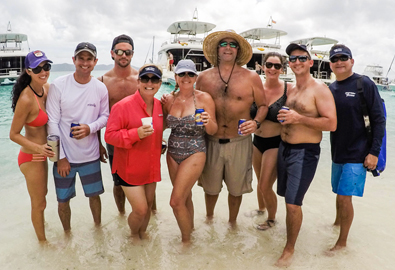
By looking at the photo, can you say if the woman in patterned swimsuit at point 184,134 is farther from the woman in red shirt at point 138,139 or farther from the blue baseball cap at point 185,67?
the woman in red shirt at point 138,139

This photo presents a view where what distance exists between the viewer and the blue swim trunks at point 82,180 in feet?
11.3

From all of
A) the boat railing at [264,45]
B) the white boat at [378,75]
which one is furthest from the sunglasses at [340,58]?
the white boat at [378,75]

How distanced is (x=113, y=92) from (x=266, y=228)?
10.3 ft

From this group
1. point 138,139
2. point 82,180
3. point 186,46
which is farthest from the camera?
point 186,46

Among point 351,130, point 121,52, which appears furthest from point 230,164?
point 121,52

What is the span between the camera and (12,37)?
30328mm

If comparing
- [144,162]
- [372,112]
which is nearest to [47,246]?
[144,162]

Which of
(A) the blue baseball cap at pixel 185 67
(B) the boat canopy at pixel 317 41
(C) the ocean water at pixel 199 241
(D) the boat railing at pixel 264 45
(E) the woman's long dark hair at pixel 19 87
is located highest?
(B) the boat canopy at pixel 317 41

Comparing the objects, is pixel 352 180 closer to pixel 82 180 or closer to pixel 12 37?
pixel 82 180

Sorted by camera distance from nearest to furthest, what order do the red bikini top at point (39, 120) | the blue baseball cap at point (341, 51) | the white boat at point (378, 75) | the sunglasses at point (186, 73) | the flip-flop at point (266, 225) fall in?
the red bikini top at point (39, 120), the sunglasses at point (186, 73), the blue baseball cap at point (341, 51), the flip-flop at point (266, 225), the white boat at point (378, 75)

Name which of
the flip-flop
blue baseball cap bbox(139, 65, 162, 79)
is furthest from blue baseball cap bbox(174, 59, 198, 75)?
the flip-flop

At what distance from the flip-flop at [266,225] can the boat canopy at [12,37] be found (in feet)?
116

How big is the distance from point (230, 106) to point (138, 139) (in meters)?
1.38

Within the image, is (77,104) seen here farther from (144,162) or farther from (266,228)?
(266,228)
